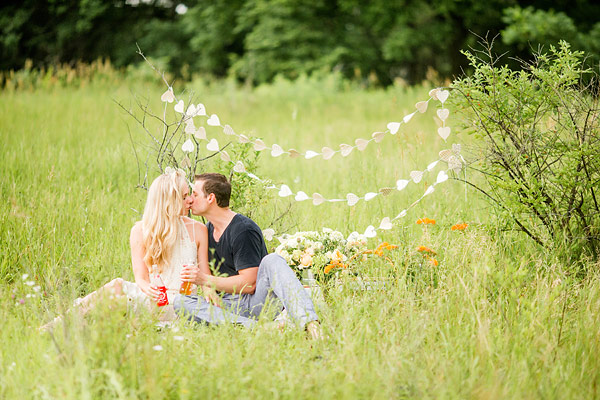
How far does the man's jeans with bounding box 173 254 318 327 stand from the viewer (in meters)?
3.24

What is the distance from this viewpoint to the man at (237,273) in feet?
10.9

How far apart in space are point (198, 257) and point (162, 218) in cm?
39

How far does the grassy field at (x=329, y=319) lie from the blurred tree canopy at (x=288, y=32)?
27.9 feet

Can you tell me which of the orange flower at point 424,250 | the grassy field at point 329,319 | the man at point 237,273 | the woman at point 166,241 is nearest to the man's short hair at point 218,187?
the man at point 237,273

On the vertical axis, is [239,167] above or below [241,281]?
above

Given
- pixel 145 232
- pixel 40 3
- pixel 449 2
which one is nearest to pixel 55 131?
pixel 145 232

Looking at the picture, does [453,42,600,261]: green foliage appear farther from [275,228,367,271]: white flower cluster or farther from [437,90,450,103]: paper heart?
[275,228,367,271]: white flower cluster

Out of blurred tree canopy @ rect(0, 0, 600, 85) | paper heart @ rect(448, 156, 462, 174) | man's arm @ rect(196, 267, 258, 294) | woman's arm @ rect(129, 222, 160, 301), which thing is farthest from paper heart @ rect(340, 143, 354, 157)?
blurred tree canopy @ rect(0, 0, 600, 85)

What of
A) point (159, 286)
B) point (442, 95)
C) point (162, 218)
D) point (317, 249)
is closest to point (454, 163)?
point (442, 95)

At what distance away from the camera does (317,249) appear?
3.89 m

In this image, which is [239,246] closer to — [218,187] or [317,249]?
[218,187]

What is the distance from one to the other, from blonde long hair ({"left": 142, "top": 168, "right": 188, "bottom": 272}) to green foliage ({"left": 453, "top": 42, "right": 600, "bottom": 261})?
203cm

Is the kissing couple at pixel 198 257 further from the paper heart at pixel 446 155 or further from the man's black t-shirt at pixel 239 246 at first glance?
the paper heart at pixel 446 155

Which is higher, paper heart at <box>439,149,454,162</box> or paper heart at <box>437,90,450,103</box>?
paper heart at <box>437,90,450,103</box>
